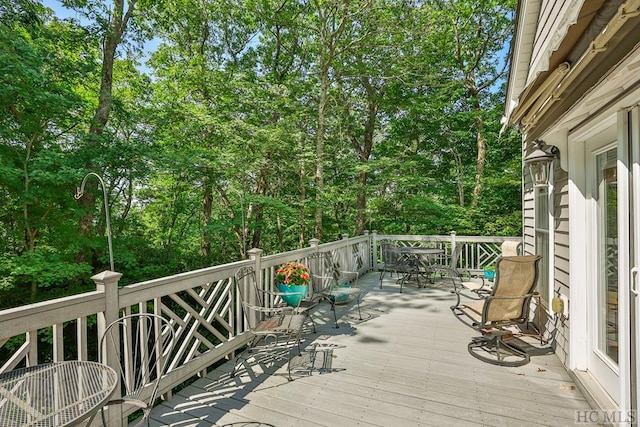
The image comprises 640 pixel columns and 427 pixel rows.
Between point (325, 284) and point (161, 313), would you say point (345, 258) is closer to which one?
point (325, 284)

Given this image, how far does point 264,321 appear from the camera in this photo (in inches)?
132

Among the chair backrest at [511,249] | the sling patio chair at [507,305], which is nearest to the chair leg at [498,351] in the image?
the sling patio chair at [507,305]

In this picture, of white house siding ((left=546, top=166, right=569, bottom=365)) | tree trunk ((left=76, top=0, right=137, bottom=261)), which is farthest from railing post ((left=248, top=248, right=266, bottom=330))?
tree trunk ((left=76, top=0, right=137, bottom=261))

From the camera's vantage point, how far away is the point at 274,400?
2578mm

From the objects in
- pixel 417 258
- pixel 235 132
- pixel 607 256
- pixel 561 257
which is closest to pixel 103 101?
pixel 235 132

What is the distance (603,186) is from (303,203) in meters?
7.12

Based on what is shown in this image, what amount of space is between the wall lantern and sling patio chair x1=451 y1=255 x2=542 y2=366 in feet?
3.26

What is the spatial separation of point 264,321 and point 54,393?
2000 millimetres

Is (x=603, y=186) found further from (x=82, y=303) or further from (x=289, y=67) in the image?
(x=289, y=67)

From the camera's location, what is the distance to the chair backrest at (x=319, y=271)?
494cm

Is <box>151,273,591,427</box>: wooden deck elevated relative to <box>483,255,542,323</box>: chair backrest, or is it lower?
lower

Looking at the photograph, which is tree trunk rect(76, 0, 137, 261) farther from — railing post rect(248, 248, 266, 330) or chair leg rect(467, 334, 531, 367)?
chair leg rect(467, 334, 531, 367)

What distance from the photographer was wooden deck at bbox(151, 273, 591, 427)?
91.7 inches

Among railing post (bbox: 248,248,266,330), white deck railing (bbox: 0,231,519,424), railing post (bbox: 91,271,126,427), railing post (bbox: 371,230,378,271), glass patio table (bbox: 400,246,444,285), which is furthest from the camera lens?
railing post (bbox: 371,230,378,271)
